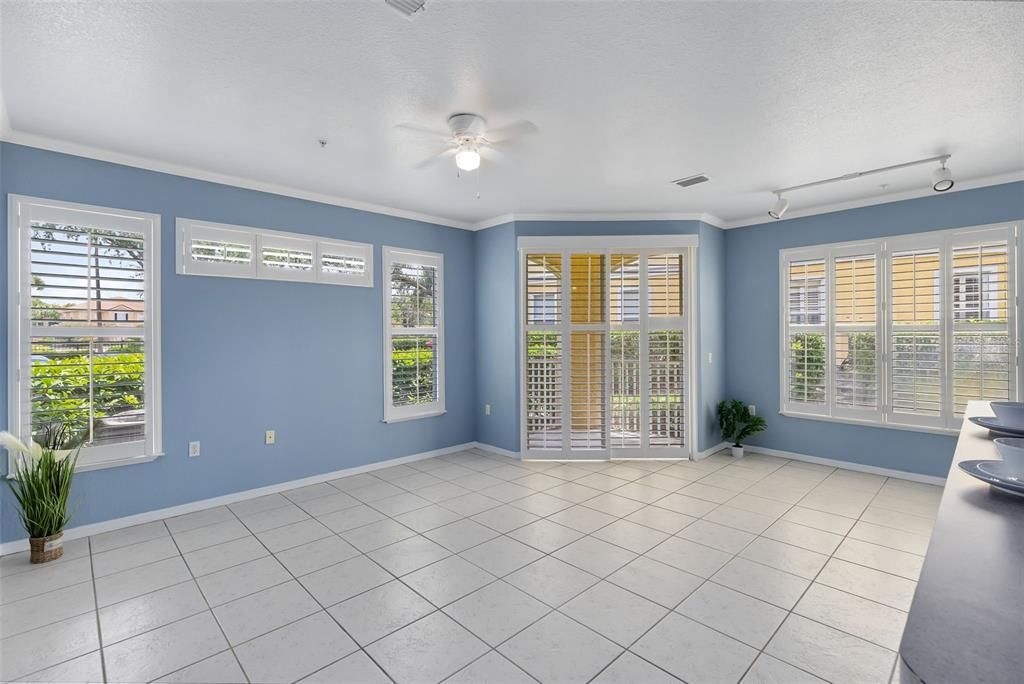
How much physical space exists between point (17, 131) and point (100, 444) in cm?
205

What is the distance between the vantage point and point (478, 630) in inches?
87.5

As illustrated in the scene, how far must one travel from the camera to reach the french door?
5.11m

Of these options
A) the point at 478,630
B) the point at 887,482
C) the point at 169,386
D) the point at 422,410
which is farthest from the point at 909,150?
the point at 169,386

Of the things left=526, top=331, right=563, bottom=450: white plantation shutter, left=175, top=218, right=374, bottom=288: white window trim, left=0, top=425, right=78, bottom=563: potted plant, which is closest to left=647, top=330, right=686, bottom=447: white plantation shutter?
left=526, top=331, right=563, bottom=450: white plantation shutter

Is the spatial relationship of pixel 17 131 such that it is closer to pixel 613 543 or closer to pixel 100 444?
pixel 100 444

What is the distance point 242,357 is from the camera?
3.91m

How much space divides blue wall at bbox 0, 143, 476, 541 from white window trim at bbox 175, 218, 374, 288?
60 mm

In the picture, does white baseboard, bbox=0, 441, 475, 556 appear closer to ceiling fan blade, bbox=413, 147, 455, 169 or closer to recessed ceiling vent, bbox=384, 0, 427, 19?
ceiling fan blade, bbox=413, 147, 455, 169

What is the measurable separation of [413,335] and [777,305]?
3.96m

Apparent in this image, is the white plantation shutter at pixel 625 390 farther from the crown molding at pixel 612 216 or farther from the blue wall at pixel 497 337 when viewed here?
the crown molding at pixel 612 216

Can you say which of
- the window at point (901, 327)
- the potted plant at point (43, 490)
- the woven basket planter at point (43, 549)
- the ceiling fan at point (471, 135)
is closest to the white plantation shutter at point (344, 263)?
the ceiling fan at point (471, 135)

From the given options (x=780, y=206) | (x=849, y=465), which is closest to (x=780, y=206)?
(x=780, y=206)

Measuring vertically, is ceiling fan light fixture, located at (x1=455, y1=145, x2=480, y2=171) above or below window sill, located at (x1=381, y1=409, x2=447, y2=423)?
above

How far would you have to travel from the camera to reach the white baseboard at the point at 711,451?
516 centimetres
